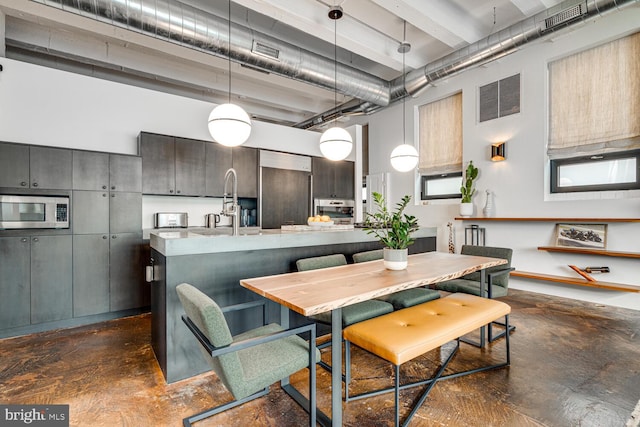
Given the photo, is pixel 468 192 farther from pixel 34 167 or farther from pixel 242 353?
pixel 34 167

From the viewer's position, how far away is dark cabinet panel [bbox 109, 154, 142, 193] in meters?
→ 3.42

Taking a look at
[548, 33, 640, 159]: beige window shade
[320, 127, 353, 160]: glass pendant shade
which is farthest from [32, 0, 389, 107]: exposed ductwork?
[548, 33, 640, 159]: beige window shade

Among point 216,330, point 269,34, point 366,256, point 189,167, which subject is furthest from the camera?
point 269,34

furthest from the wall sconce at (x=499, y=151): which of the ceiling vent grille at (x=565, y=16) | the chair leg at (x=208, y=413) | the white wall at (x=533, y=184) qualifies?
the chair leg at (x=208, y=413)

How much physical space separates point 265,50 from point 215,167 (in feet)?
5.74

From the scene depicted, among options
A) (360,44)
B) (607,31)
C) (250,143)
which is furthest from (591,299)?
(250,143)

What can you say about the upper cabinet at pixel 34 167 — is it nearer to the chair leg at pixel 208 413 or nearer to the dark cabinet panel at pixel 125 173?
the dark cabinet panel at pixel 125 173

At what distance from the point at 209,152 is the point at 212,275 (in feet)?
8.79

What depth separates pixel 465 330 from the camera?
189cm

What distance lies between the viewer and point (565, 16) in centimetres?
341

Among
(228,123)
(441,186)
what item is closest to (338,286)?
(228,123)

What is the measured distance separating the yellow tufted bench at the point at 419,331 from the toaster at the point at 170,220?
3.34 m

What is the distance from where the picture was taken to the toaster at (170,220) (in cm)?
421

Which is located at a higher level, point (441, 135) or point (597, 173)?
point (441, 135)
